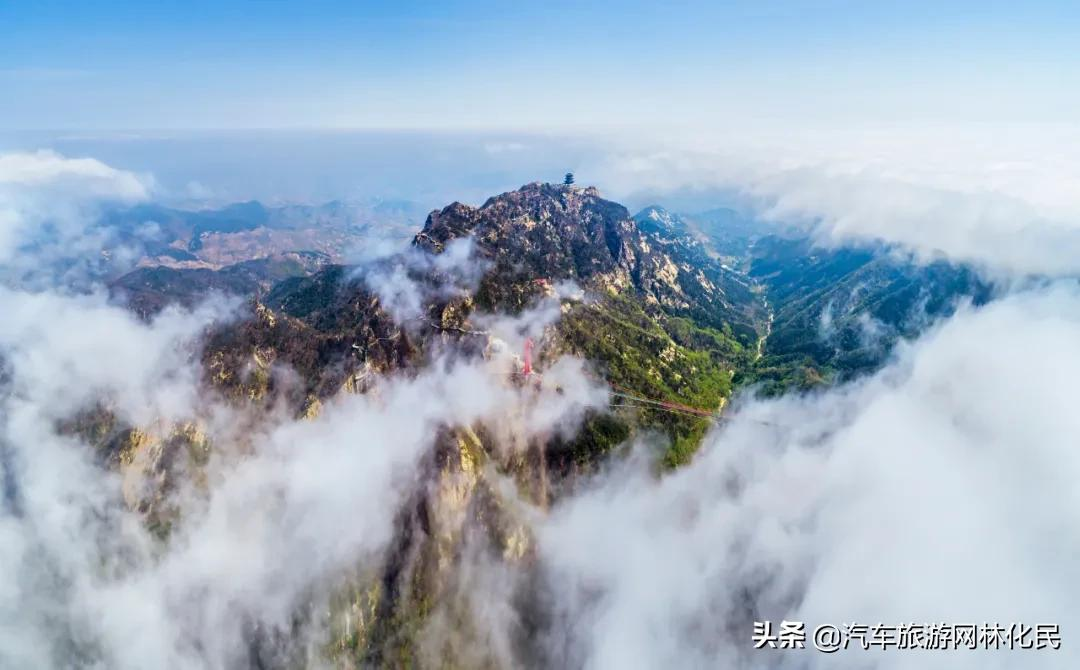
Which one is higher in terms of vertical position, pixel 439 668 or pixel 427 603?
pixel 427 603

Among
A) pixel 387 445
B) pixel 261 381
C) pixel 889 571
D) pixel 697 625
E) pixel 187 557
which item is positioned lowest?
pixel 697 625

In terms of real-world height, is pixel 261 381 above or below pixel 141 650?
above

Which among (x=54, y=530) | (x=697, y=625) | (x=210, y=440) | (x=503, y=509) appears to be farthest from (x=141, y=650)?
(x=697, y=625)

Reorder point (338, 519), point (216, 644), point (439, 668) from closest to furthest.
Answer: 1. point (439, 668)
2. point (216, 644)
3. point (338, 519)

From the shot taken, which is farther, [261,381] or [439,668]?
[261,381]

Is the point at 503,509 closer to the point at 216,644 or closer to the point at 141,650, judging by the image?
the point at 216,644

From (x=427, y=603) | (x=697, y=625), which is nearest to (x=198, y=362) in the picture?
(x=427, y=603)

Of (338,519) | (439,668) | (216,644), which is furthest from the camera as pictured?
(338,519)

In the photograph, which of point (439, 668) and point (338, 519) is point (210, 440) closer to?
point (338, 519)

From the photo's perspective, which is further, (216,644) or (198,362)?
(198,362)
